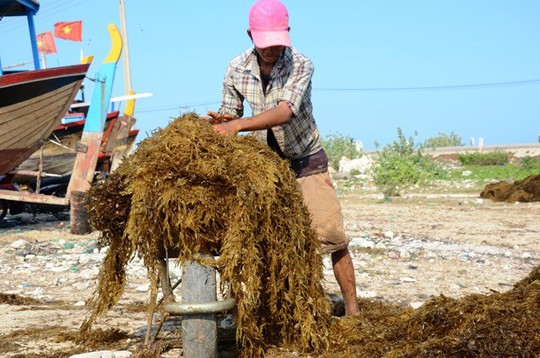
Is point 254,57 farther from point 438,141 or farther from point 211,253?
point 438,141

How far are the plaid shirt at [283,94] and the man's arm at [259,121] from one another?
2.6 inches

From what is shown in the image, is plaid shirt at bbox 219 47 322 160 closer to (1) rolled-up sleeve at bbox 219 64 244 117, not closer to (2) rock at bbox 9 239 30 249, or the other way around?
(1) rolled-up sleeve at bbox 219 64 244 117

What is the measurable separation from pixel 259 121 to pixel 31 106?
9.75 metres

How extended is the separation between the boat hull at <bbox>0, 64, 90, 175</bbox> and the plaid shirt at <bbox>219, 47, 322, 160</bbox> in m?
8.44

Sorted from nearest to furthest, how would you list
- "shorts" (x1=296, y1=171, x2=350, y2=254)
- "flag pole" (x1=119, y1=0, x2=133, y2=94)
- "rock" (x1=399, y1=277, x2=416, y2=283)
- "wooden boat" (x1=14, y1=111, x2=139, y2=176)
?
"shorts" (x1=296, y1=171, x2=350, y2=254) < "rock" (x1=399, y1=277, x2=416, y2=283) < "wooden boat" (x1=14, y1=111, x2=139, y2=176) < "flag pole" (x1=119, y1=0, x2=133, y2=94)

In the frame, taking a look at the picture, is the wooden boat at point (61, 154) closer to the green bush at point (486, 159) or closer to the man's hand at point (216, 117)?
the man's hand at point (216, 117)

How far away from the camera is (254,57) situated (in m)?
4.76

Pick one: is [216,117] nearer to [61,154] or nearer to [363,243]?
[363,243]

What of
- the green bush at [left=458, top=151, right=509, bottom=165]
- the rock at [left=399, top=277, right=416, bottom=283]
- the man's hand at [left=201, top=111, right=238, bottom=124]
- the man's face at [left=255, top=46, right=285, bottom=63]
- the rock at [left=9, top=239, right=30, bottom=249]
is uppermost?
the man's face at [left=255, top=46, right=285, bottom=63]

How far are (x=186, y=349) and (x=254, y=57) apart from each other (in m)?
1.97

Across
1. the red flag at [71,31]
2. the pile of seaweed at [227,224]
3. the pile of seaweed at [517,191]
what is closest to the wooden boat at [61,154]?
the red flag at [71,31]

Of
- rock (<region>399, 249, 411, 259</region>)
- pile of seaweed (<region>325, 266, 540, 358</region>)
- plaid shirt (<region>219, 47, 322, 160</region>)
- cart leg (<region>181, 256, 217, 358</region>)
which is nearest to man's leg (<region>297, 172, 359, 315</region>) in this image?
plaid shirt (<region>219, 47, 322, 160</region>)

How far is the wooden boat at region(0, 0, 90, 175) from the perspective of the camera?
12492 millimetres

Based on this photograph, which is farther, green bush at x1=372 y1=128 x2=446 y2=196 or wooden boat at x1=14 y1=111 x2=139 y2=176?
green bush at x1=372 y1=128 x2=446 y2=196
